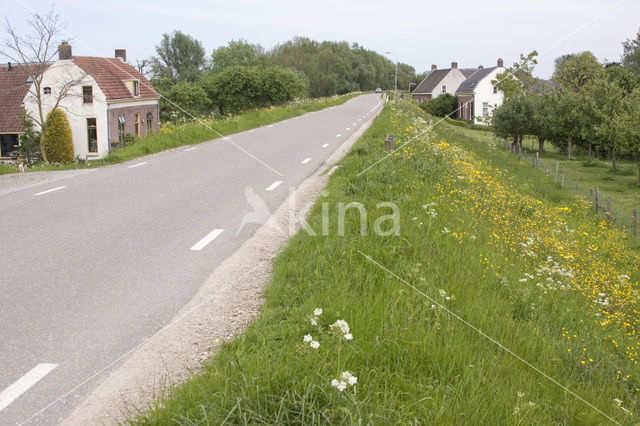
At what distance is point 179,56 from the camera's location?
390 feet

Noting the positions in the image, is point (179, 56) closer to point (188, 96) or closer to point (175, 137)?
point (188, 96)

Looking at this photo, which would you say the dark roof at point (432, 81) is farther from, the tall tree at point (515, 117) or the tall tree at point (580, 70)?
the tall tree at point (515, 117)

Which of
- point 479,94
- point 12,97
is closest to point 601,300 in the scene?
point 12,97

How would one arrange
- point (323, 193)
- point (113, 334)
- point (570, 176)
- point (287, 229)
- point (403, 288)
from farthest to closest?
point (570, 176) → point (323, 193) → point (287, 229) → point (403, 288) → point (113, 334)

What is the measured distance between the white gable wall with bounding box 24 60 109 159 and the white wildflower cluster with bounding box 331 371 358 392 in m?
40.4

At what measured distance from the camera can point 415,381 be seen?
3742 millimetres

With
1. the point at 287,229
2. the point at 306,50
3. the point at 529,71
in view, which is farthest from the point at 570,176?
the point at 306,50

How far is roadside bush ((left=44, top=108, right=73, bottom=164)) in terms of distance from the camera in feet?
128

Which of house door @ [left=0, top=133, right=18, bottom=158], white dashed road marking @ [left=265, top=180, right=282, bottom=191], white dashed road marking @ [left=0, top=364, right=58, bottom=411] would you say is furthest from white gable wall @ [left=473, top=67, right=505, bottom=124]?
white dashed road marking @ [left=0, top=364, right=58, bottom=411]

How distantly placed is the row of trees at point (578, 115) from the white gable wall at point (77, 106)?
30950 mm

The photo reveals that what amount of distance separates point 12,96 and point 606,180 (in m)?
46.4

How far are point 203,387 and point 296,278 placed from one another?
87.8 inches

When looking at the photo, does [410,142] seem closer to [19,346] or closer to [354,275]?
[354,275]

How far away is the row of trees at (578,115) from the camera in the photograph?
1351 inches
